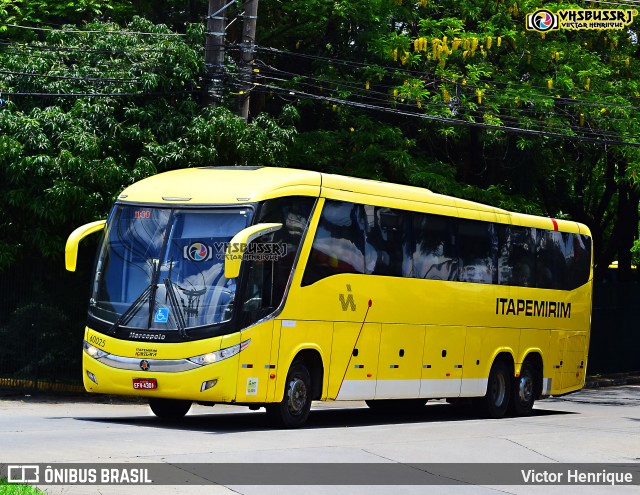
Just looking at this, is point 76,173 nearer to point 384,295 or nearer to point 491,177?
point 384,295

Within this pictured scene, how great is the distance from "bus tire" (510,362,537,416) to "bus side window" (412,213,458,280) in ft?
10.6

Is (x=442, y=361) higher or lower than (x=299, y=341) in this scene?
lower

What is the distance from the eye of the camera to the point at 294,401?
16.9 m

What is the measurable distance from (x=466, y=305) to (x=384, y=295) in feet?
9.02

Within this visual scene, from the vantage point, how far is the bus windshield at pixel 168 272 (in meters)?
15.9

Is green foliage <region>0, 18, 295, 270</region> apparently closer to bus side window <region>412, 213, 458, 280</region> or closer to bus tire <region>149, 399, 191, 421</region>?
bus side window <region>412, 213, 458, 280</region>

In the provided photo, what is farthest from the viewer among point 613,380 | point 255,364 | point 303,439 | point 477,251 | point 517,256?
point 613,380

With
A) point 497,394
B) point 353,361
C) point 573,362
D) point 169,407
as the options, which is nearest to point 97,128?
point 169,407

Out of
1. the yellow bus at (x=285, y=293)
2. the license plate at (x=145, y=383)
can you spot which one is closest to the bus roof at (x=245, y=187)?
the yellow bus at (x=285, y=293)

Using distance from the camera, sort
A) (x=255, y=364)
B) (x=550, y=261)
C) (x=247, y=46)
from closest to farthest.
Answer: (x=255, y=364) → (x=247, y=46) → (x=550, y=261)

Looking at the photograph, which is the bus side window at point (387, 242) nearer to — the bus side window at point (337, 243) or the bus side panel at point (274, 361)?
the bus side window at point (337, 243)

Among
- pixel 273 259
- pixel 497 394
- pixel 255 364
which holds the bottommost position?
pixel 497 394

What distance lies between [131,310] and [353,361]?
372cm

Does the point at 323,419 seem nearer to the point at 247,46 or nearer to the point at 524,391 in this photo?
the point at 524,391
